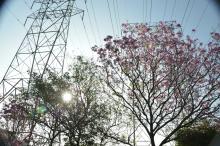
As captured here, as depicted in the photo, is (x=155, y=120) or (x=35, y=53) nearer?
(x=35, y=53)

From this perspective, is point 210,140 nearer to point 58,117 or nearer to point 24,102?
point 58,117

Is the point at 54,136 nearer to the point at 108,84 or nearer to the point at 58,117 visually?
the point at 58,117

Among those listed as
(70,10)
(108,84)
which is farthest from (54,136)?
(70,10)

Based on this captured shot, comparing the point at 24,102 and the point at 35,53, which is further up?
the point at 35,53

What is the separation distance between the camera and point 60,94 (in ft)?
63.2

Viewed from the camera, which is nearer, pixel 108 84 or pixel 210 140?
pixel 108 84

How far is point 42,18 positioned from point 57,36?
7.24ft

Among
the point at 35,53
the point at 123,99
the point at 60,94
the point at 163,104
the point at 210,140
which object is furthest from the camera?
the point at 210,140

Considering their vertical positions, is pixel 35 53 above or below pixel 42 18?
below

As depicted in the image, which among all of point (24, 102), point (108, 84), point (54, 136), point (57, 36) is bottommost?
point (54, 136)

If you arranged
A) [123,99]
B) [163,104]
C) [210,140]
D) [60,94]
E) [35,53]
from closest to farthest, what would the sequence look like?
[35,53] < [163,104] < [123,99] < [60,94] < [210,140]

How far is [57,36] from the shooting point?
1579 cm

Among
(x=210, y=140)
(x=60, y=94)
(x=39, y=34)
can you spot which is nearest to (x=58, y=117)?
(x=60, y=94)

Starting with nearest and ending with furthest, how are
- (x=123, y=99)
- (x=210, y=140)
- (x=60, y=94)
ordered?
1. (x=123, y=99)
2. (x=60, y=94)
3. (x=210, y=140)
